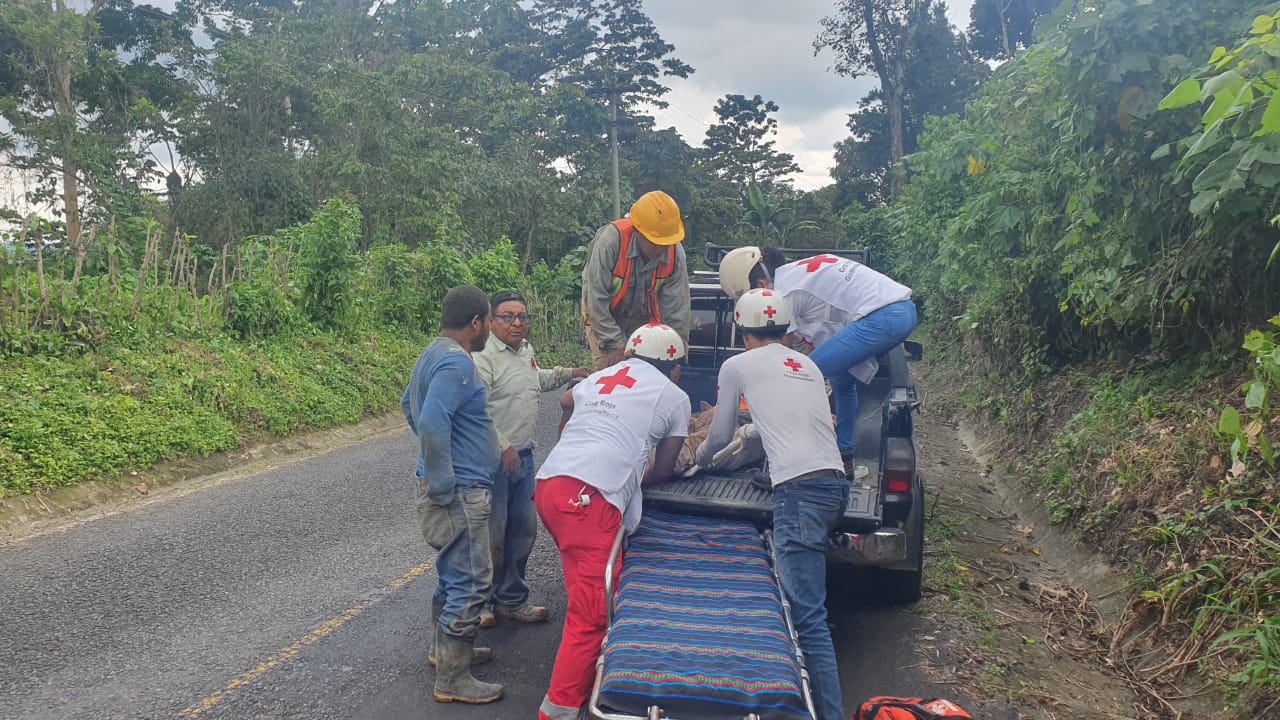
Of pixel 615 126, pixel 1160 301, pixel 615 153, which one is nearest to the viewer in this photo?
pixel 1160 301

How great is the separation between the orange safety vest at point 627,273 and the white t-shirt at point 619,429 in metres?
1.95

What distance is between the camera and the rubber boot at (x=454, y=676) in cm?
414

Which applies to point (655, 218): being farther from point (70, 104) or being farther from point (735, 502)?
point (70, 104)

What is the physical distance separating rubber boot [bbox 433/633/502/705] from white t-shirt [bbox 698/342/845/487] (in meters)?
1.63

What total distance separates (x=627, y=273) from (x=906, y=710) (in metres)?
3.60

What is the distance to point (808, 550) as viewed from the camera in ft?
13.4

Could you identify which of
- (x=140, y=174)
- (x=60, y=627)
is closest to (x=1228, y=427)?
(x=60, y=627)

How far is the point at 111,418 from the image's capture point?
9203 millimetres

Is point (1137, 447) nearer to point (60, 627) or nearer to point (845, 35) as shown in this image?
point (60, 627)

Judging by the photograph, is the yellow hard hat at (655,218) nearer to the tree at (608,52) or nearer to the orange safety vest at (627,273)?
the orange safety vest at (627,273)

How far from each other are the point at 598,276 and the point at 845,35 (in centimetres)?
4016

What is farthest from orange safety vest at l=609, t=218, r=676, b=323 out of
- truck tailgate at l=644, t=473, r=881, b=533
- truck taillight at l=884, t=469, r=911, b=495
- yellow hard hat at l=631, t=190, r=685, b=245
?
truck taillight at l=884, t=469, r=911, b=495

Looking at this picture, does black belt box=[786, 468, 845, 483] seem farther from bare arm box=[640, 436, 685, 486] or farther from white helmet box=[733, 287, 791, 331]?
white helmet box=[733, 287, 791, 331]

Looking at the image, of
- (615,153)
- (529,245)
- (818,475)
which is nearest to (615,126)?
(615,153)
